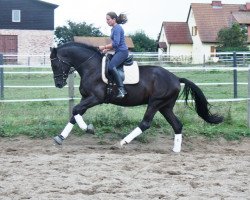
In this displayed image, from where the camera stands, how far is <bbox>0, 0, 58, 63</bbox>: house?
52.8 m

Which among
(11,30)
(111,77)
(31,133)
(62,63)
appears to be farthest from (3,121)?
(11,30)

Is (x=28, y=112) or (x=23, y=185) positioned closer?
(x=23, y=185)

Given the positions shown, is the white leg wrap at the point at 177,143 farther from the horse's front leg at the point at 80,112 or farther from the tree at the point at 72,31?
the tree at the point at 72,31

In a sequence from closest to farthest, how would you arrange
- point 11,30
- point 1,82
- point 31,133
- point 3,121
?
point 31,133 < point 3,121 < point 1,82 < point 11,30

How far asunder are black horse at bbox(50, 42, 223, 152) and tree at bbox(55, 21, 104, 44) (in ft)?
214

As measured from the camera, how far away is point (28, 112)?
43.8ft

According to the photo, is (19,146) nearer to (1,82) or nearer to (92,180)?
(92,180)

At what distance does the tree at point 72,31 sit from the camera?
7544 centimetres

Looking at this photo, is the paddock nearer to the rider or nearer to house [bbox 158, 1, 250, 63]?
the rider

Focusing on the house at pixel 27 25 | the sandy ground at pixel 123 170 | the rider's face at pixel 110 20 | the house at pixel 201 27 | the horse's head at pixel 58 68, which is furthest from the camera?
the house at pixel 201 27

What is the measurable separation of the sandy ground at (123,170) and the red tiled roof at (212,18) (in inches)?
1965

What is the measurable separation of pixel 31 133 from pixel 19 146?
593mm

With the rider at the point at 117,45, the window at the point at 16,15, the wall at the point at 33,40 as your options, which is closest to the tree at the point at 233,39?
the wall at the point at 33,40

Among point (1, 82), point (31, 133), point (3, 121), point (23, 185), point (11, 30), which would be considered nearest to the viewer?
point (23, 185)
